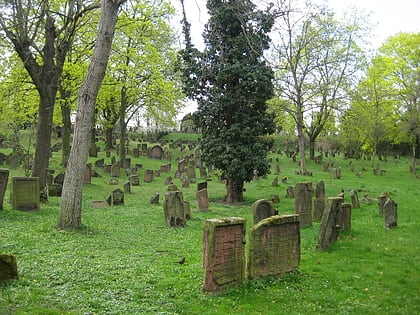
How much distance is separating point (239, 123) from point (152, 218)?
7.14 m

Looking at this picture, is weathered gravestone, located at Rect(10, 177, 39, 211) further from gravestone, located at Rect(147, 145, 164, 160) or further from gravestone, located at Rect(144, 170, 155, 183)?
gravestone, located at Rect(147, 145, 164, 160)

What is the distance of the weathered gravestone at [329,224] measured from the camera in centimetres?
907

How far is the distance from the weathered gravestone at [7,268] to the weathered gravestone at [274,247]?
12.0ft

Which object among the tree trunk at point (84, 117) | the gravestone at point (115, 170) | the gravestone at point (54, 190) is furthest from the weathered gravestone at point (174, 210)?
the gravestone at point (115, 170)

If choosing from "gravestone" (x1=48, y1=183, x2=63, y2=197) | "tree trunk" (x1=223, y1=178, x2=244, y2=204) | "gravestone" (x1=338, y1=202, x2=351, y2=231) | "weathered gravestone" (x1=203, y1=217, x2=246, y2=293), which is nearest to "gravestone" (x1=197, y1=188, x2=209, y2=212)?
"tree trunk" (x1=223, y1=178, x2=244, y2=204)

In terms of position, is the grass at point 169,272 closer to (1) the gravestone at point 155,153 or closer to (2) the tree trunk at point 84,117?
(2) the tree trunk at point 84,117

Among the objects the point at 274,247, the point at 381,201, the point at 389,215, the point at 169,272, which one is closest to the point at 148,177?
the point at 381,201

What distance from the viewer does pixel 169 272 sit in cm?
742

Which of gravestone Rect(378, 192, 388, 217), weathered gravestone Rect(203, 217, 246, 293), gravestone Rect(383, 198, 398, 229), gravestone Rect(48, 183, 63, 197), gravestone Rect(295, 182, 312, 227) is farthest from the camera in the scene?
gravestone Rect(48, 183, 63, 197)

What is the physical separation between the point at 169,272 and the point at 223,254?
4.37 feet

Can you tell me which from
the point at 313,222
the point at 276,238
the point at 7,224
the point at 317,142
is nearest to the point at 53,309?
the point at 276,238

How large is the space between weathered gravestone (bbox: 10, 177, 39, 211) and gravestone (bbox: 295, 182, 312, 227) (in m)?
7.66

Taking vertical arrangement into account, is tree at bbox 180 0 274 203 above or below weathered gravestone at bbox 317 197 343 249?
above

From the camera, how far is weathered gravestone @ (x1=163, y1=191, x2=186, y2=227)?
41.2ft
